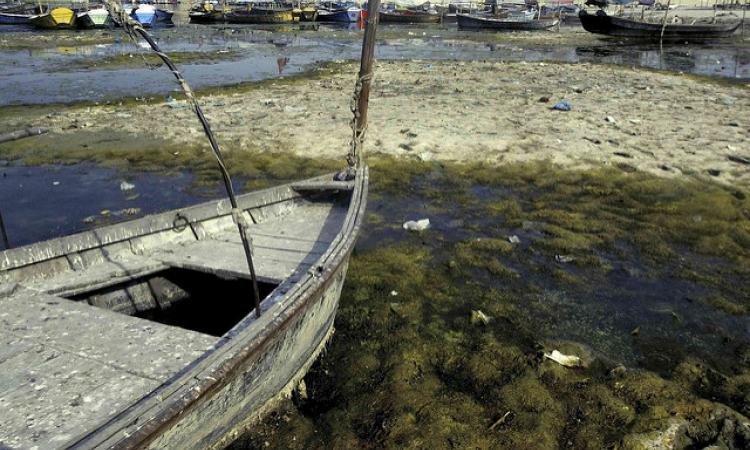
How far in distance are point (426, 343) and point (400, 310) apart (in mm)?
650

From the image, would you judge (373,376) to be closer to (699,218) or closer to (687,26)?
(699,218)

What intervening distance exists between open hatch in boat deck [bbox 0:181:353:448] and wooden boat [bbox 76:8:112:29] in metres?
41.3

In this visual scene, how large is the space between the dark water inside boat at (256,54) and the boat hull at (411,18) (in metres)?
7.65

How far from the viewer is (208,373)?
282 cm

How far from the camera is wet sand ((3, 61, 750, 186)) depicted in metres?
10.0

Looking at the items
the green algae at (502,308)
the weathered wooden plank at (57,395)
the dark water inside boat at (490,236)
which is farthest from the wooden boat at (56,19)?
the weathered wooden plank at (57,395)

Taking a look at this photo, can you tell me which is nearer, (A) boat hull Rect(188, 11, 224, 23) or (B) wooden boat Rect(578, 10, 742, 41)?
(B) wooden boat Rect(578, 10, 742, 41)

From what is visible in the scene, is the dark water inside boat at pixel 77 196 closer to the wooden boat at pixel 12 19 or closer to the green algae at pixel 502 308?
the green algae at pixel 502 308

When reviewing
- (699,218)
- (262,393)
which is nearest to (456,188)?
(699,218)

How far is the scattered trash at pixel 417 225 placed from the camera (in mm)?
7414

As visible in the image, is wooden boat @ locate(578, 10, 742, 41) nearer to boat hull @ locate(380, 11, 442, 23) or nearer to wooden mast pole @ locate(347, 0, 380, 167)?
boat hull @ locate(380, 11, 442, 23)

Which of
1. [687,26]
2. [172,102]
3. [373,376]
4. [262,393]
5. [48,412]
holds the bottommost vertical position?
[373,376]

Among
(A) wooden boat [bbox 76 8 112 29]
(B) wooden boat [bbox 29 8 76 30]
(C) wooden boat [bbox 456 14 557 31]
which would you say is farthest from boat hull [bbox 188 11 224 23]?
(C) wooden boat [bbox 456 14 557 31]

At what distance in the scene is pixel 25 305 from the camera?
401 cm
